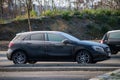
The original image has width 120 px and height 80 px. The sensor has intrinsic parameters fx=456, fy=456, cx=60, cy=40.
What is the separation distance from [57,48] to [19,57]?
5.98 feet

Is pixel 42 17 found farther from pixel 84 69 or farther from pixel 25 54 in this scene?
pixel 84 69

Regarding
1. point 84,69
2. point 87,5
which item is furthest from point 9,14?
point 84,69

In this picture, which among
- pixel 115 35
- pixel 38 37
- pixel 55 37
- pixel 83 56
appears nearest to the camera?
pixel 83 56

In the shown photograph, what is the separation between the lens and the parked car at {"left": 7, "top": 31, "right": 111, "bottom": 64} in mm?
20016

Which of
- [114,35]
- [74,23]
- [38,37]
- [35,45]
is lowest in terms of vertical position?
[74,23]

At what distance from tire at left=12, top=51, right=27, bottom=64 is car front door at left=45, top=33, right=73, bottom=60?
112 cm

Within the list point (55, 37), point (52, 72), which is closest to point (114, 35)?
point (55, 37)

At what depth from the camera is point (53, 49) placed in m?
20.3

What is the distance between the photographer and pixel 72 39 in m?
20.4

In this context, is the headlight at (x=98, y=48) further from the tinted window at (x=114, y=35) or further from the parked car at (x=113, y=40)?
the tinted window at (x=114, y=35)

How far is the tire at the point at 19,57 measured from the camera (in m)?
20.6

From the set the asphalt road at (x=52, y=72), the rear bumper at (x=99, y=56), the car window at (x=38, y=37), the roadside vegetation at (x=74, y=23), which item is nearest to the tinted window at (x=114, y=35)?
the rear bumper at (x=99, y=56)

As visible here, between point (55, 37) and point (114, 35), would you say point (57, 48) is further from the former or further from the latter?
point (114, 35)

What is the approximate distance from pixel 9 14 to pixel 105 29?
66.0 ft
